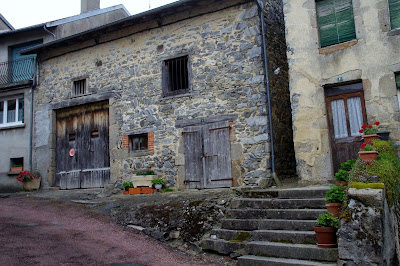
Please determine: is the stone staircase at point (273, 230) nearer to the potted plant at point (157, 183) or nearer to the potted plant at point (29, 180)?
the potted plant at point (157, 183)

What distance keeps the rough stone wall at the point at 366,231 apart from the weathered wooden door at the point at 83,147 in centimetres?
796

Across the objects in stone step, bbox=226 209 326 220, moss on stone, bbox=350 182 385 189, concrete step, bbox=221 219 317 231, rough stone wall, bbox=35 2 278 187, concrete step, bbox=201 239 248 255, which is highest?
rough stone wall, bbox=35 2 278 187

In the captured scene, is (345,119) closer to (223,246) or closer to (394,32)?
(394,32)

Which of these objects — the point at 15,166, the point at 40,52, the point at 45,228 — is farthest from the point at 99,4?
the point at 45,228

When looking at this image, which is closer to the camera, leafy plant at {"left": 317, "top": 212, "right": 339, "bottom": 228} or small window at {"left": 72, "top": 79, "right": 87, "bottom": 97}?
leafy plant at {"left": 317, "top": 212, "right": 339, "bottom": 228}

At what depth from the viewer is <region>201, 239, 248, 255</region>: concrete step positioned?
18.1ft

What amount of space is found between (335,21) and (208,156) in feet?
14.2

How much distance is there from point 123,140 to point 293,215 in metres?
6.13

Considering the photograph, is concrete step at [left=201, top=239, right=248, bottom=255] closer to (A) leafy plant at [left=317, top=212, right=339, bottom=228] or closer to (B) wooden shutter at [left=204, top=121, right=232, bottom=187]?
(A) leafy plant at [left=317, top=212, right=339, bottom=228]

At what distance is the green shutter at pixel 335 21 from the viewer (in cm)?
784

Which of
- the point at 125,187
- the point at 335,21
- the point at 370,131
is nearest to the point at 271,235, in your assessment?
the point at 370,131

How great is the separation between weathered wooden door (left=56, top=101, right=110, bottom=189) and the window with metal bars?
2316 mm

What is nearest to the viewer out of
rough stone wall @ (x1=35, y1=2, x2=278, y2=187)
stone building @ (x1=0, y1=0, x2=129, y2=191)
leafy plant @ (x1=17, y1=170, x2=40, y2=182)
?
rough stone wall @ (x1=35, y1=2, x2=278, y2=187)

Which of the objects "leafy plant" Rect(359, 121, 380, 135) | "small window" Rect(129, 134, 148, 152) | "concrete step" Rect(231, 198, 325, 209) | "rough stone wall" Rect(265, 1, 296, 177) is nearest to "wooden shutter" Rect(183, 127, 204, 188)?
"small window" Rect(129, 134, 148, 152)
